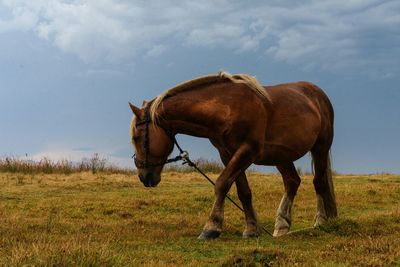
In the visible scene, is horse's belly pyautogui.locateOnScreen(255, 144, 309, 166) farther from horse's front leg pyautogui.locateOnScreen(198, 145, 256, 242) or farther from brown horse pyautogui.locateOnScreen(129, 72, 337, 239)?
horse's front leg pyautogui.locateOnScreen(198, 145, 256, 242)

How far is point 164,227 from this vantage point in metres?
10.5

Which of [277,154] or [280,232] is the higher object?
[277,154]

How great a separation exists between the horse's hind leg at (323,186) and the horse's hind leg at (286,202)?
53cm

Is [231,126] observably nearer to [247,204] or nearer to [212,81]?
[212,81]

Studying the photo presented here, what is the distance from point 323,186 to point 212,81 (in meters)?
3.45

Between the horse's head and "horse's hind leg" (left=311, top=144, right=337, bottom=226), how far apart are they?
320 cm

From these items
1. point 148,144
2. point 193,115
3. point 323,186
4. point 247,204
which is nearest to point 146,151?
point 148,144

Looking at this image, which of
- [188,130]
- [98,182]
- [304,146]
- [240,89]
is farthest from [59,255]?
[98,182]

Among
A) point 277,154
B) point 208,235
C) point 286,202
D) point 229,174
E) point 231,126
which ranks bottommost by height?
point 208,235

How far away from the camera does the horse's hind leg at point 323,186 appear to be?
33.8ft

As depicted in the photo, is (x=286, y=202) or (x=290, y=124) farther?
(x=286, y=202)

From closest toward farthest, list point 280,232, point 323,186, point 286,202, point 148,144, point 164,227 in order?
1. point 148,144
2. point 280,232
3. point 286,202
4. point 323,186
5. point 164,227

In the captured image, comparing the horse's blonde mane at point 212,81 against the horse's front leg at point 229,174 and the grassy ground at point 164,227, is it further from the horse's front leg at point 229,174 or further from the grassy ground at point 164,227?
the grassy ground at point 164,227

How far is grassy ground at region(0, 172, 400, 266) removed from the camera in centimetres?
605
